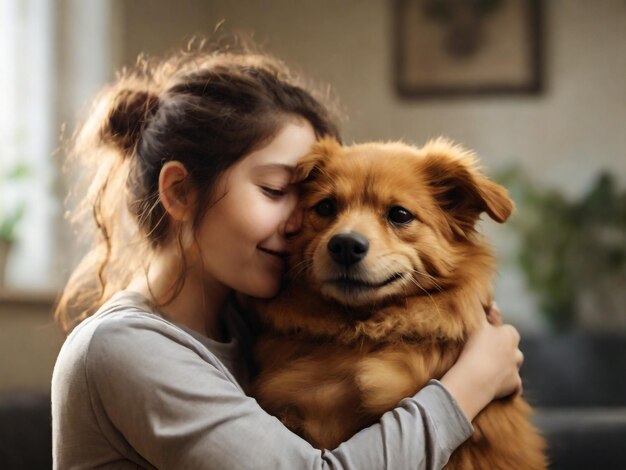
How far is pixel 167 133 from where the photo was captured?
1520 millimetres

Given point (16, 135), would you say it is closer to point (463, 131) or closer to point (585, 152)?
point (463, 131)

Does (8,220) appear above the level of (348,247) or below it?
below

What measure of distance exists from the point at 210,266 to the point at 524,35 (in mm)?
4198

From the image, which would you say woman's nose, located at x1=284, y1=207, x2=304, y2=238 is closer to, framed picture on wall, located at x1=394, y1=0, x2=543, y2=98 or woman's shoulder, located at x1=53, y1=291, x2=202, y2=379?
woman's shoulder, located at x1=53, y1=291, x2=202, y2=379

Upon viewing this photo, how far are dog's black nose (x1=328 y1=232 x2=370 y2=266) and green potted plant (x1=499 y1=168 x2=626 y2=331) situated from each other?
3750 millimetres

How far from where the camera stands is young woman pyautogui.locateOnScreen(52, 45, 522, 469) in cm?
120

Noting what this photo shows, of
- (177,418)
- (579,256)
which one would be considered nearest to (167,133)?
(177,418)

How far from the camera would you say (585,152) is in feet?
16.8

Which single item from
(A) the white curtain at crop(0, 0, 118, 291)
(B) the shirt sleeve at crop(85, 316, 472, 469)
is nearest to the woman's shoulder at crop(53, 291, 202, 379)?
(B) the shirt sleeve at crop(85, 316, 472, 469)

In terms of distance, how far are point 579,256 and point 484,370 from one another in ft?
12.6

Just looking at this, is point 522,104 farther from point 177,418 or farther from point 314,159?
point 177,418

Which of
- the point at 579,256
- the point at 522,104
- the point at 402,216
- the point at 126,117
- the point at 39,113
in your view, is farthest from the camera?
the point at 522,104

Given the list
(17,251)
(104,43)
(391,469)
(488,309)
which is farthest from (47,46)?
(391,469)

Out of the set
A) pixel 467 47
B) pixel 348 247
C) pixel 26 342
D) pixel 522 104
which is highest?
pixel 467 47
